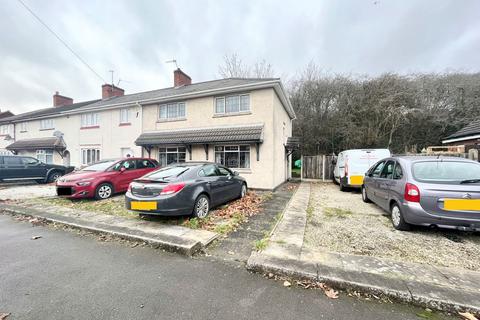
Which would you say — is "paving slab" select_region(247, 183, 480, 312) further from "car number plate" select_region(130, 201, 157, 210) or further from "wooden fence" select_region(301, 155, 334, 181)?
"wooden fence" select_region(301, 155, 334, 181)

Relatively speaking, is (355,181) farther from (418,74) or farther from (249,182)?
(418,74)

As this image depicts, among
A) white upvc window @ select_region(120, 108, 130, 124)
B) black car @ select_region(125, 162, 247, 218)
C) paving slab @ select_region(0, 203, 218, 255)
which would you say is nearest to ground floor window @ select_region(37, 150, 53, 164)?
white upvc window @ select_region(120, 108, 130, 124)

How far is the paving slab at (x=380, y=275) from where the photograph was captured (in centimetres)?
221

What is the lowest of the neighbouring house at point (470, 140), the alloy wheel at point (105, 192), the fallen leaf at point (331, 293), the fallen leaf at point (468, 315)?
the fallen leaf at point (331, 293)

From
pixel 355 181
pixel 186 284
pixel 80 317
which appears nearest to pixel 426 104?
pixel 355 181

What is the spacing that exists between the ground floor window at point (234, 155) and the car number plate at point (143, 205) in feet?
19.8

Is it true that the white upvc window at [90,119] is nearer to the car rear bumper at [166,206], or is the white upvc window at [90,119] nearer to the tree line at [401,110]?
the car rear bumper at [166,206]

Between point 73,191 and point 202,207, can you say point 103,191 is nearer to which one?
point 73,191

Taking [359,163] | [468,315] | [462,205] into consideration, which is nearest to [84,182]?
[468,315]

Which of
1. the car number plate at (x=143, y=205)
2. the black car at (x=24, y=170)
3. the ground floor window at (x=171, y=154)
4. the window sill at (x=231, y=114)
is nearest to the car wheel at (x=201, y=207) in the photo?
the car number plate at (x=143, y=205)

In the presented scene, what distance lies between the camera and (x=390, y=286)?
2379 mm

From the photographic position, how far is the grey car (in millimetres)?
3547

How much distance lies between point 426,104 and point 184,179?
20.8m

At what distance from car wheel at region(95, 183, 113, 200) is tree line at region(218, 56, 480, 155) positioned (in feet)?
51.8
